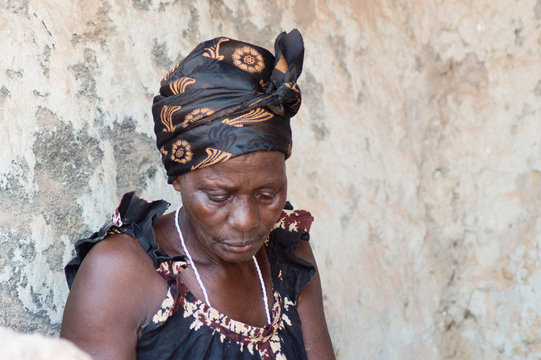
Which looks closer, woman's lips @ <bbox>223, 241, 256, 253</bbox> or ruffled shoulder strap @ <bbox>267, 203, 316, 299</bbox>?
woman's lips @ <bbox>223, 241, 256, 253</bbox>

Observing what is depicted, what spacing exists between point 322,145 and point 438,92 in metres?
0.65

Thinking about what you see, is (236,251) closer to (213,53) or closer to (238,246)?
(238,246)

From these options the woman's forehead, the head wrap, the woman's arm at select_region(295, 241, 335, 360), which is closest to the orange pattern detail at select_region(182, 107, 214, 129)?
the head wrap

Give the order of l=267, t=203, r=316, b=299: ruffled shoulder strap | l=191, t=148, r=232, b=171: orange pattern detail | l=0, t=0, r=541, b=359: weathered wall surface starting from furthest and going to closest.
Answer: l=0, t=0, r=541, b=359: weathered wall surface, l=267, t=203, r=316, b=299: ruffled shoulder strap, l=191, t=148, r=232, b=171: orange pattern detail

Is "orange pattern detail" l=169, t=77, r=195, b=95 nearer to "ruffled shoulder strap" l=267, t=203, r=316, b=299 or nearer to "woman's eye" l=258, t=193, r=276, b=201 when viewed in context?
"woman's eye" l=258, t=193, r=276, b=201

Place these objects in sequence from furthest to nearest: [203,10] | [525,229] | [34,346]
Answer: [525,229] → [203,10] → [34,346]

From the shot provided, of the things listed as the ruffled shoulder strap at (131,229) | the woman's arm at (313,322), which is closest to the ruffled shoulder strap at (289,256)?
the woman's arm at (313,322)

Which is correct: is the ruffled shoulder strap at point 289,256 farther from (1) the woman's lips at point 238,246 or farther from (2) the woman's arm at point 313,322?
(1) the woman's lips at point 238,246

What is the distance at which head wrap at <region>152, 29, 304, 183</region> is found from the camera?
2.04 m

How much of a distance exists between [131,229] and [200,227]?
0.61 ft

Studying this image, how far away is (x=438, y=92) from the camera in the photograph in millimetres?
3480

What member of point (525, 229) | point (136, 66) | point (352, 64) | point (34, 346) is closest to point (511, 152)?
point (525, 229)

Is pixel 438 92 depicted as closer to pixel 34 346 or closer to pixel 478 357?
pixel 478 357

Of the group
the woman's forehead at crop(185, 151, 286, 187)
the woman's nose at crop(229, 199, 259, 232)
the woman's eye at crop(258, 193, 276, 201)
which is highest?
the woman's forehead at crop(185, 151, 286, 187)
